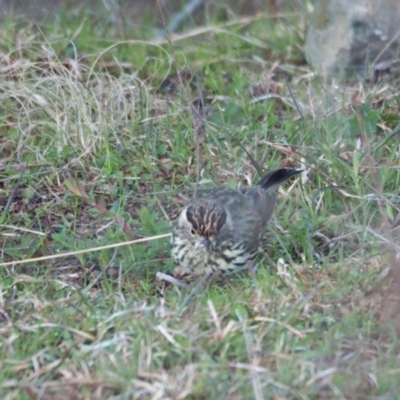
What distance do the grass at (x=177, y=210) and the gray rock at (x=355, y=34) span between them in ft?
0.85

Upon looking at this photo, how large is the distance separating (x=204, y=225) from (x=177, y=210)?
89 cm

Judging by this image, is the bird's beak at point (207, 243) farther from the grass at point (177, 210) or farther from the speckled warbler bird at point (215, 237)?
the grass at point (177, 210)

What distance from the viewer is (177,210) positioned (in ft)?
19.5

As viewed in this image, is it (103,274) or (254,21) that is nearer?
(103,274)

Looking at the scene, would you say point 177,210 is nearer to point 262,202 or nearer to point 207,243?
point 262,202

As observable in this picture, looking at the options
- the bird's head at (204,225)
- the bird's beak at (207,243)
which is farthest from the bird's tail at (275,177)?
the bird's beak at (207,243)

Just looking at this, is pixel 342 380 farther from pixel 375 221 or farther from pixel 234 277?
pixel 375 221

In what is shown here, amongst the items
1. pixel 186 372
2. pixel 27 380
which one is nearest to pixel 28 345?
pixel 27 380

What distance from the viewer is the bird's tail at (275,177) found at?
5740 mm

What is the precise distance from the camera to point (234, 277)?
5.19 metres

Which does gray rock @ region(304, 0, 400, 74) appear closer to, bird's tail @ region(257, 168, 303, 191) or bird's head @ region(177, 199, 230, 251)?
bird's tail @ region(257, 168, 303, 191)

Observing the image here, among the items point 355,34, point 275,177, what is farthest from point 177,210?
point 355,34

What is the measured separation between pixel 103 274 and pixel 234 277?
67cm

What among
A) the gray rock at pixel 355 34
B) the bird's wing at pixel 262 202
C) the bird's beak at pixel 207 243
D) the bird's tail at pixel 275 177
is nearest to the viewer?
the bird's beak at pixel 207 243
